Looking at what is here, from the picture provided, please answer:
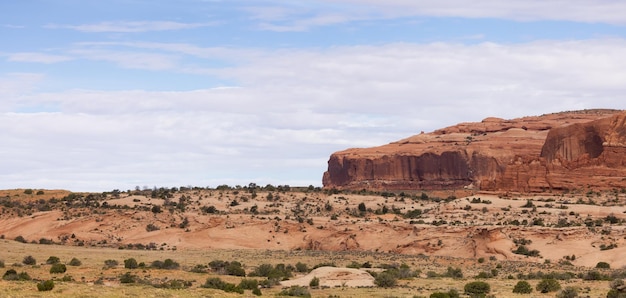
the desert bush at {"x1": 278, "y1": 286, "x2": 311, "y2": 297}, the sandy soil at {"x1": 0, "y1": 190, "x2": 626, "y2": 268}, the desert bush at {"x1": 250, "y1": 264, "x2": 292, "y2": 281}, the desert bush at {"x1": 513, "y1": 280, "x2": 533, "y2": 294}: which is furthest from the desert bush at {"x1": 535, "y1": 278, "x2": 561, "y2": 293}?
the sandy soil at {"x1": 0, "y1": 190, "x2": 626, "y2": 268}

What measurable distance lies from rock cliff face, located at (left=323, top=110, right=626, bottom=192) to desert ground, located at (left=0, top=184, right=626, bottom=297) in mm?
15890

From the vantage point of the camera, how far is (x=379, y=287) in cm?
4328

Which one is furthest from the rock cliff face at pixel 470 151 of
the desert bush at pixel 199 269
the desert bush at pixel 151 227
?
the desert bush at pixel 199 269

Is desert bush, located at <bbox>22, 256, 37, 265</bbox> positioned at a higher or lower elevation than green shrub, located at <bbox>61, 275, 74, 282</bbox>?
higher

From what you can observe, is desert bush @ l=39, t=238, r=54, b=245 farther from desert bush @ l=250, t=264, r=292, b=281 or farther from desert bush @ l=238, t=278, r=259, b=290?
desert bush @ l=238, t=278, r=259, b=290

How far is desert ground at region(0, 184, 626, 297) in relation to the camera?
45.2 metres

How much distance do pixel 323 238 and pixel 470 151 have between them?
7151cm

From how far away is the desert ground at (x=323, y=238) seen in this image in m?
45.2

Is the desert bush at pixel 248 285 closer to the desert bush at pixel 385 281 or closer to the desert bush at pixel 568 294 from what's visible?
the desert bush at pixel 385 281

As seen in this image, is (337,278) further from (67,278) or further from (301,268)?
(67,278)

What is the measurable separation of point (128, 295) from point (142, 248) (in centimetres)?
3395

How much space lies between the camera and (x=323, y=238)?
228 ft

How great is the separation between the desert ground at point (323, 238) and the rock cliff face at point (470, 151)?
52.1ft

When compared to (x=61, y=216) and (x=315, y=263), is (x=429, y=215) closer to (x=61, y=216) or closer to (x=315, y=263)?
(x=315, y=263)
